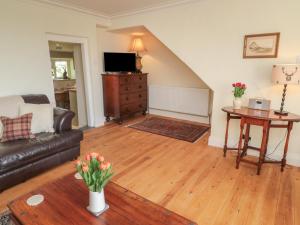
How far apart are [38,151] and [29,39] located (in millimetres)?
1930

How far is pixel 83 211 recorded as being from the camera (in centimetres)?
135

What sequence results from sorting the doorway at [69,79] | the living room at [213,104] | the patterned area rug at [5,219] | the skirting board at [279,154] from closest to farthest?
the patterned area rug at [5,219] < the living room at [213,104] < the skirting board at [279,154] < the doorway at [69,79]

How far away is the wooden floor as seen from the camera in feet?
6.15

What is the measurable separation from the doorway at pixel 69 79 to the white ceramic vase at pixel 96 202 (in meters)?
3.42

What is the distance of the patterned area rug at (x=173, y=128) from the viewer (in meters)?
3.87

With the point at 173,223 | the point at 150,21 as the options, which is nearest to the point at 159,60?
the point at 150,21

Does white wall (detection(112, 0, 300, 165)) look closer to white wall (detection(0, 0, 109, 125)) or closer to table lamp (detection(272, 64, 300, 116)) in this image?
table lamp (detection(272, 64, 300, 116))

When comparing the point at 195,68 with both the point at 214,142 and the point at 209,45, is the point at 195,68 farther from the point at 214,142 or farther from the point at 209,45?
the point at 214,142

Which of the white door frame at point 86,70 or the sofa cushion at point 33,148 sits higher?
the white door frame at point 86,70

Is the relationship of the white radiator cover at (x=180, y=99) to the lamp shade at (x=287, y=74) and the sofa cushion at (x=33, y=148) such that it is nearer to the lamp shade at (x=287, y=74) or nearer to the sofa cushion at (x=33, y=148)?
the lamp shade at (x=287, y=74)

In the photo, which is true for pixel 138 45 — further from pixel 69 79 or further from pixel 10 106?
pixel 10 106

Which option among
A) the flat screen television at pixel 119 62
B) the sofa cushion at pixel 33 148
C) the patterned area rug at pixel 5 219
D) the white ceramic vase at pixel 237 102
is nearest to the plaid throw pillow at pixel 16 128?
the sofa cushion at pixel 33 148

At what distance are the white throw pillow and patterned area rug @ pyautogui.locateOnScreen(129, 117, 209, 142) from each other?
1.94 metres

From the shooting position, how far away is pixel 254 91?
9.46 ft
